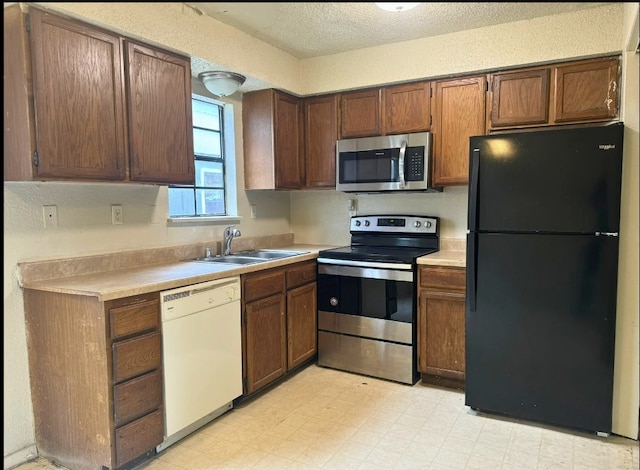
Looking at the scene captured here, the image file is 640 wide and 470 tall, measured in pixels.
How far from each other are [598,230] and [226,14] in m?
2.05

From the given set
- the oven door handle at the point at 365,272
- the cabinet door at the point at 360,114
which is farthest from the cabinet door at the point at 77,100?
the cabinet door at the point at 360,114

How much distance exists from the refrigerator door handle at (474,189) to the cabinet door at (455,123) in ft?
1.83

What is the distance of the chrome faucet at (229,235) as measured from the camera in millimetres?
3223

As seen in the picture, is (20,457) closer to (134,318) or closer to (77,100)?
(134,318)

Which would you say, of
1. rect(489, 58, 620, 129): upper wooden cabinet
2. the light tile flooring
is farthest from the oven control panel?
the light tile flooring

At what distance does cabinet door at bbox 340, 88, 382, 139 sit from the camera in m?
3.29

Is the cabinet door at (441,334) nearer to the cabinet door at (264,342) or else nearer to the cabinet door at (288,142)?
the cabinet door at (264,342)

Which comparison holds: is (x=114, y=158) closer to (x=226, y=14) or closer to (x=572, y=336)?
(x=226, y=14)

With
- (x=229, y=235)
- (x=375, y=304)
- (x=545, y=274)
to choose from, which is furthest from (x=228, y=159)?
(x=545, y=274)

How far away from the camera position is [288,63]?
3340 mm

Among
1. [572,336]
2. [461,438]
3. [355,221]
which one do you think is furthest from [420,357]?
[355,221]

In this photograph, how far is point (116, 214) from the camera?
8.30 feet

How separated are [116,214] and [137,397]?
3.40ft

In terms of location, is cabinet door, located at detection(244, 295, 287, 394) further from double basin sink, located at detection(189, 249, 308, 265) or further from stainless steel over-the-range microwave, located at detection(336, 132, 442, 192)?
stainless steel over-the-range microwave, located at detection(336, 132, 442, 192)
